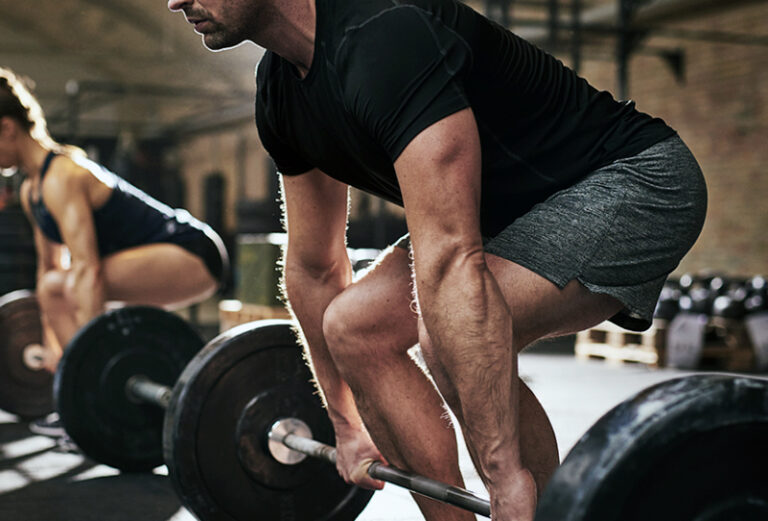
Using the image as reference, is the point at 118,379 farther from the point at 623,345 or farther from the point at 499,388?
the point at 623,345

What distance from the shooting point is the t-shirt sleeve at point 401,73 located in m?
1.03

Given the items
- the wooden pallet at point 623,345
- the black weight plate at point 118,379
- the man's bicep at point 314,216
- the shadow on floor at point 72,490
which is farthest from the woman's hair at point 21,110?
the wooden pallet at point 623,345

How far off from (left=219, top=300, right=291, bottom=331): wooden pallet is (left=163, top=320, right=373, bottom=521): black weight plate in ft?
10.9

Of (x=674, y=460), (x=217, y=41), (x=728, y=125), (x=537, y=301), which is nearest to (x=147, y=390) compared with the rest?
(x=217, y=41)

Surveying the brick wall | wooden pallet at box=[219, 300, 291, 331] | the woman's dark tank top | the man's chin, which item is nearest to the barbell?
the woman's dark tank top

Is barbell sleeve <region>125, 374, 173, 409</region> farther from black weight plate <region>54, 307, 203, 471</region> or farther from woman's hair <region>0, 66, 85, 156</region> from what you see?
woman's hair <region>0, 66, 85, 156</region>

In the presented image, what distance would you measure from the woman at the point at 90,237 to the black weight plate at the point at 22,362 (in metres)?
0.29

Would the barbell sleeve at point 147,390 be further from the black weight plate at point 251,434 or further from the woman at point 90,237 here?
the black weight plate at point 251,434

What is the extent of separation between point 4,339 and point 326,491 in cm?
203

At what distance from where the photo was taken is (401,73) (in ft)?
3.43

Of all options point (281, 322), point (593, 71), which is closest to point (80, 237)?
point (281, 322)

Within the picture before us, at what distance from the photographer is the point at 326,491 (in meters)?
1.78

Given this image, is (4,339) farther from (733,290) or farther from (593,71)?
(593,71)

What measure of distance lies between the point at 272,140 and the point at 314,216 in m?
0.15
